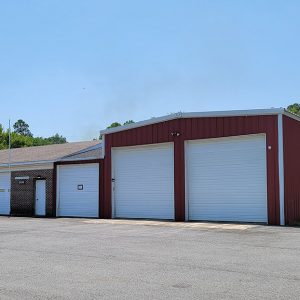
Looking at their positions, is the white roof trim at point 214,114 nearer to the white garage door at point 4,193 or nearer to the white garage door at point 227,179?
the white garage door at point 227,179

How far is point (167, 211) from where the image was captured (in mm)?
22203

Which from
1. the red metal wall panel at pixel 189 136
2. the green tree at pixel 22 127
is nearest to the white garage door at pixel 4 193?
the red metal wall panel at pixel 189 136

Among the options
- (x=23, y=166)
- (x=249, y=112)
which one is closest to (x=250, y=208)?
(x=249, y=112)

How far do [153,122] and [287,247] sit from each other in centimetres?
1168

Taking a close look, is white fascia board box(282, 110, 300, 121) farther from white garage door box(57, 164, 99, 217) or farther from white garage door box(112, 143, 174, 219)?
white garage door box(57, 164, 99, 217)

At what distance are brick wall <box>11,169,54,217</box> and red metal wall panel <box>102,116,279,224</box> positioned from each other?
4.20m

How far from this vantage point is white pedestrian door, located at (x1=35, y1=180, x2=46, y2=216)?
27719 millimetres

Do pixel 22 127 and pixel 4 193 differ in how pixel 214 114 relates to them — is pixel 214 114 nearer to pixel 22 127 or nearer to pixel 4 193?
pixel 4 193

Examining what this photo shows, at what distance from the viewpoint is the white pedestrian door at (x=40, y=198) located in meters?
27.7

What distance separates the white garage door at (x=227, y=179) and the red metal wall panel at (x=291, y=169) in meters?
0.84

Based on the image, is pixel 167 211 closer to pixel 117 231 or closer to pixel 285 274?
pixel 117 231

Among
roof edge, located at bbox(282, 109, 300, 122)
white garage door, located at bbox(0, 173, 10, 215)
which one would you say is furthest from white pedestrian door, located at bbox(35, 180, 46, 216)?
roof edge, located at bbox(282, 109, 300, 122)

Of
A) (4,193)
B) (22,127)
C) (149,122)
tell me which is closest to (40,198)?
(4,193)

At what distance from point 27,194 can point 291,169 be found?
52.1ft
